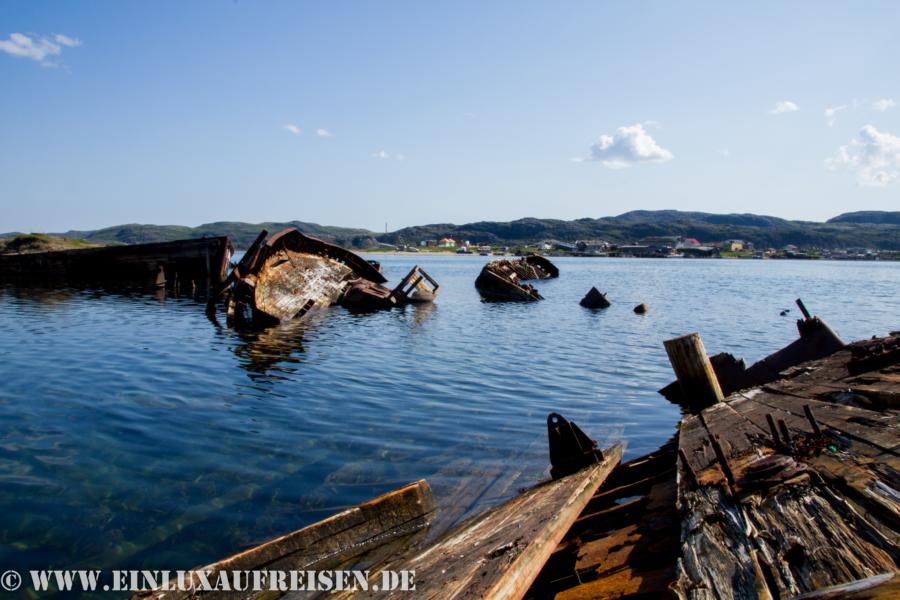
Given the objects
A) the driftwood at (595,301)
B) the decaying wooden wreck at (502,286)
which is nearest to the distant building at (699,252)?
the decaying wooden wreck at (502,286)

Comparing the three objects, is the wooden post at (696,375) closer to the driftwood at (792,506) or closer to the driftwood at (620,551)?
the driftwood at (792,506)

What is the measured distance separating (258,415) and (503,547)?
7.09 meters

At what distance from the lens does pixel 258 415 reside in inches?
388

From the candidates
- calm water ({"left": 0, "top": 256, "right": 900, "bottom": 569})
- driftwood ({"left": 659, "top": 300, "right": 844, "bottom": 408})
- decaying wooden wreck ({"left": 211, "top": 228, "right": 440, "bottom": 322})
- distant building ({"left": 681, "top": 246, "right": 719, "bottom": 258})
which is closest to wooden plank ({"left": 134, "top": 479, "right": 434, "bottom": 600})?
calm water ({"left": 0, "top": 256, "right": 900, "bottom": 569})

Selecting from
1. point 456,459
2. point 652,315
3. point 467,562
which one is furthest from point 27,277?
point 467,562

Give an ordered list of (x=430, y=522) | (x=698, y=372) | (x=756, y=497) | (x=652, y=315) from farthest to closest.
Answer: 1. (x=652, y=315)
2. (x=698, y=372)
3. (x=430, y=522)
4. (x=756, y=497)

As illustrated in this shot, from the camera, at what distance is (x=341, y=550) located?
5.00 metres

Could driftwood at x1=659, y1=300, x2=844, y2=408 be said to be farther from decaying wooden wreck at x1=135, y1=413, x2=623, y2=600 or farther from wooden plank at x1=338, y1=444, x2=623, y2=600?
wooden plank at x1=338, y1=444, x2=623, y2=600

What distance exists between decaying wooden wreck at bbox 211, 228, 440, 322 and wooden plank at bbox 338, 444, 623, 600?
16453mm

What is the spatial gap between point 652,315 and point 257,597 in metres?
27.2

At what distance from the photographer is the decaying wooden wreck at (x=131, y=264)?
3906 centimetres

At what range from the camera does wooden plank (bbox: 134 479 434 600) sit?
166 inches

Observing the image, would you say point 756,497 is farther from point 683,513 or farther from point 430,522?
point 430,522

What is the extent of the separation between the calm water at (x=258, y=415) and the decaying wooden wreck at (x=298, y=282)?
1.16m
